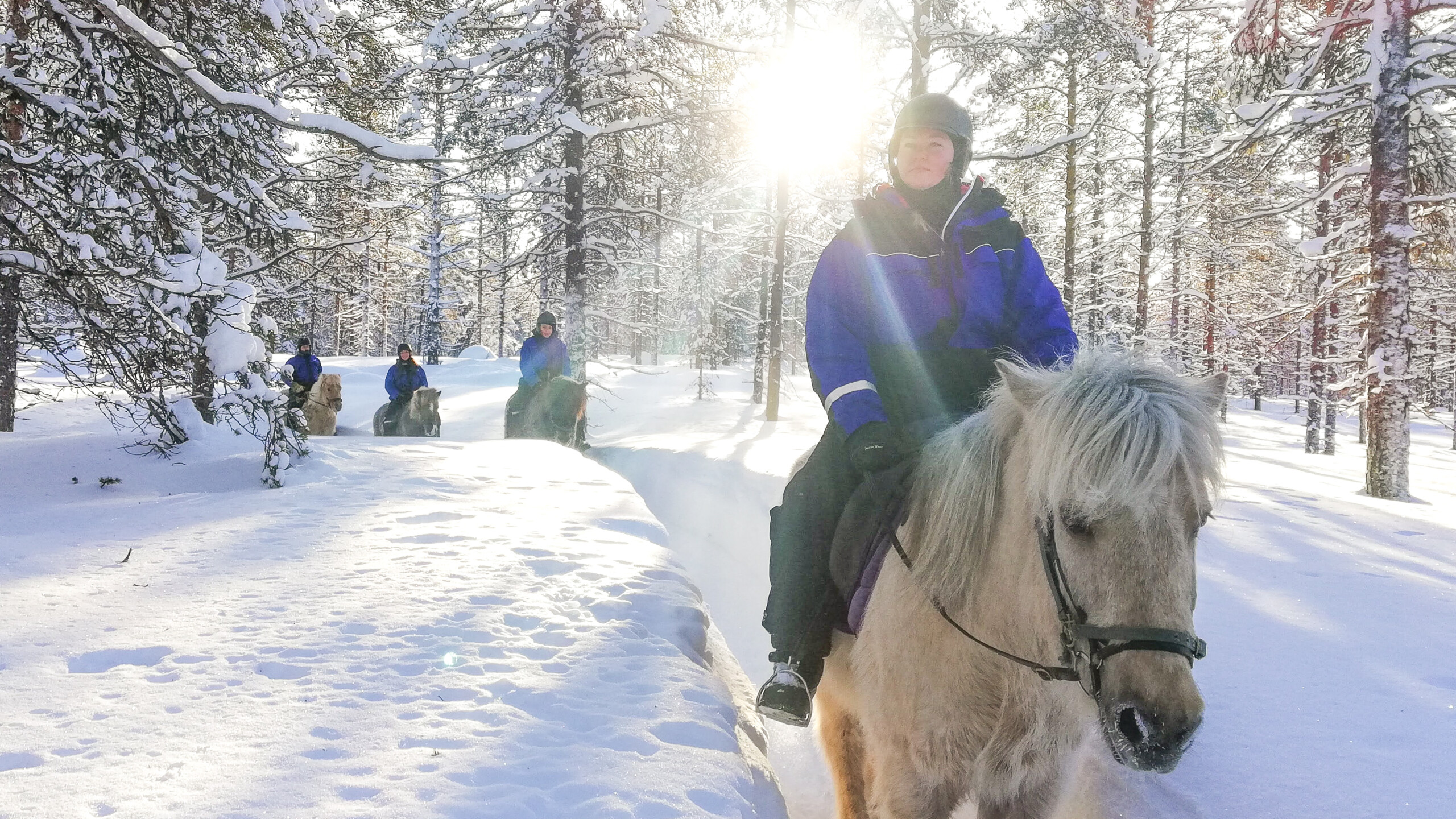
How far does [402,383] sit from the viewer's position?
13852mm

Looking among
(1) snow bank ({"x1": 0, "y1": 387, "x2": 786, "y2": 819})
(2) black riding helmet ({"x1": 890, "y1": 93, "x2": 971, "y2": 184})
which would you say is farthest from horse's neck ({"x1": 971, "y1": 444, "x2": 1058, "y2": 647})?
(2) black riding helmet ({"x1": 890, "y1": 93, "x2": 971, "y2": 184})

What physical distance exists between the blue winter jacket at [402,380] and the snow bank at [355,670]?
323 inches

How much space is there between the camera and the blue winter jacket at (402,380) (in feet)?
45.3

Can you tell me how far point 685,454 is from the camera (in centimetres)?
1234

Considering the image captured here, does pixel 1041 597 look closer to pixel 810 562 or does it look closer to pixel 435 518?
pixel 810 562

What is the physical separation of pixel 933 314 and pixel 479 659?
7.89 ft

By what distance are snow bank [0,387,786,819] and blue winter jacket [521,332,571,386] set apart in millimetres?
6761

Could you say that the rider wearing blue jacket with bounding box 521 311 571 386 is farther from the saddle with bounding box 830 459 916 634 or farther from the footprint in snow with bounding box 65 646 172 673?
the saddle with bounding box 830 459 916 634

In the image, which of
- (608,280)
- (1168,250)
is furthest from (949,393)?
(1168,250)

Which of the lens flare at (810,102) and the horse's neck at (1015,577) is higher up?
the lens flare at (810,102)

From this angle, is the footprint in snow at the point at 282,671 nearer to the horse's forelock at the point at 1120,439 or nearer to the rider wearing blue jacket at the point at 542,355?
the horse's forelock at the point at 1120,439

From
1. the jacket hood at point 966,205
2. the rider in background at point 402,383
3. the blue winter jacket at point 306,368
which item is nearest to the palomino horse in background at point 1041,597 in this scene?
the jacket hood at point 966,205

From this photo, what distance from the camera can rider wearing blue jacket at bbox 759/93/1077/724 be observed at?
8.94 feet

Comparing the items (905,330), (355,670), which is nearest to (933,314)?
A: (905,330)
